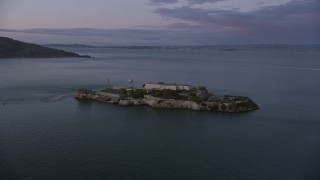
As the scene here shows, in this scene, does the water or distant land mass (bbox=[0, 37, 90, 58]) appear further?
distant land mass (bbox=[0, 37, 90, 58])

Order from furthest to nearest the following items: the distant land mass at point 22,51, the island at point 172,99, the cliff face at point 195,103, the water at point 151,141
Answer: the distant land mass at point 22,51
the island at point 172,99
the cliff face at point 195,103
the water at point 151,141

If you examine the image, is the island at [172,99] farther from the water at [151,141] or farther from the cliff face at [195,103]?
the water at [151,141]

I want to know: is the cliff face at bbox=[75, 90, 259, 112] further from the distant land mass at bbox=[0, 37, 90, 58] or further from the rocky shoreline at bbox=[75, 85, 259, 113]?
the distant land mass at bbox=[0, 37, 90, 58]

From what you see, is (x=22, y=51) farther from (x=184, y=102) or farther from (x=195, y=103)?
(x=195, y=103)

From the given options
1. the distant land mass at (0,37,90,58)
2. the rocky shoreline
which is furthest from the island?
the distant land mass at (0,37,90,58)

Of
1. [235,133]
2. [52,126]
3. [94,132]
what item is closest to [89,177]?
[94,132]

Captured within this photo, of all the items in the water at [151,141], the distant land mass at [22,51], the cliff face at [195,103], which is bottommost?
the water at [151,141]

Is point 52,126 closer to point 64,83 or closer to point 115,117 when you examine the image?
point 115,117

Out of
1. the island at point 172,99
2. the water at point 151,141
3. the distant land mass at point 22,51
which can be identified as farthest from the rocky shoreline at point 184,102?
the distant land mass at point 22,51
